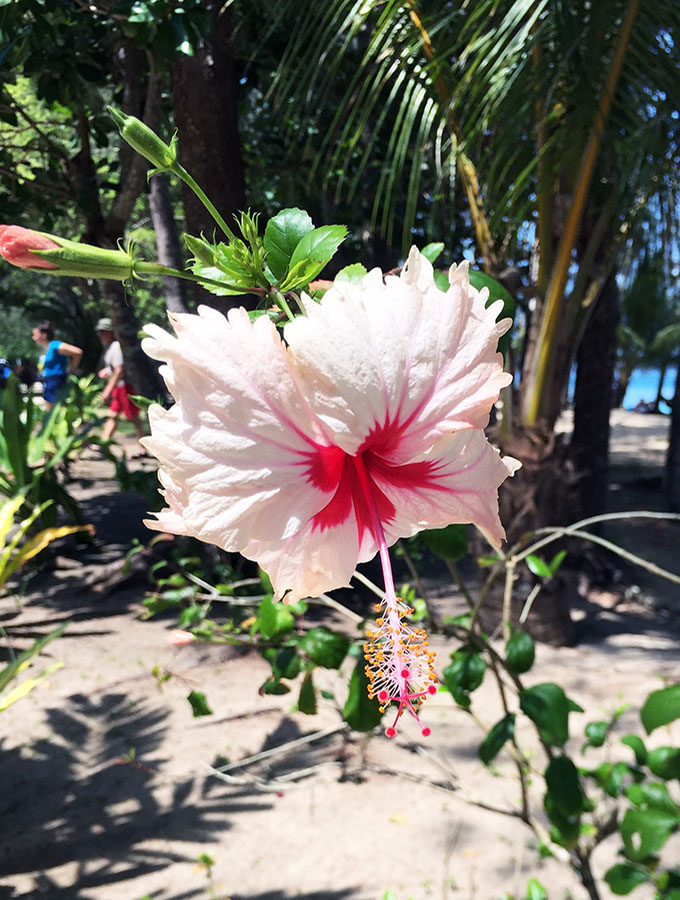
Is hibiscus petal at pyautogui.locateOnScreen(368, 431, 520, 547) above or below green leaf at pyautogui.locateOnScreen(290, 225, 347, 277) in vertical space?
below

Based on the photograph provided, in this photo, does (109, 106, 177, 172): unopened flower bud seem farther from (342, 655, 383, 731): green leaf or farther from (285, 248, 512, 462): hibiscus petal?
(342, 655, 383, 731): green leaf

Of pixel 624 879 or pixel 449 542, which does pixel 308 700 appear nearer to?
pixel 449 542

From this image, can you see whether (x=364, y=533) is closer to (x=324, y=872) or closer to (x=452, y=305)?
(x=452, y=305)

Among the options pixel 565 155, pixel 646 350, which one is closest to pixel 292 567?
pixel 565 155

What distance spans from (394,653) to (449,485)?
13cm

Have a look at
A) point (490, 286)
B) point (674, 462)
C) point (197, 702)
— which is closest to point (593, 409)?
point (674, 462)

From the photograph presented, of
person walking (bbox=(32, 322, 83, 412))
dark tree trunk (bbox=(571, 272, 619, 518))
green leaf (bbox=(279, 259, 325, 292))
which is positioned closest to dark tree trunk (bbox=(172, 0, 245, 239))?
green leaf (bbox=(279, 259, 325, 292))

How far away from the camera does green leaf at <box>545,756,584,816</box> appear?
1.17 metres

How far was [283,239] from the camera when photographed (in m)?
0.53

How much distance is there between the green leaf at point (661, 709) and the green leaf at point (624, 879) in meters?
0.58

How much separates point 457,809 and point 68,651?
2086 mm

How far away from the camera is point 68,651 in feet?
11.5

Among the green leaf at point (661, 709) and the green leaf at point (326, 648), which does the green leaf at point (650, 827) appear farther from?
the green leaf at point (326, 648)

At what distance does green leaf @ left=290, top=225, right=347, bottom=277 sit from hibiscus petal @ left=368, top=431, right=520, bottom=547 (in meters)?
0.15
